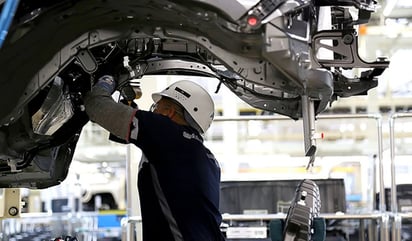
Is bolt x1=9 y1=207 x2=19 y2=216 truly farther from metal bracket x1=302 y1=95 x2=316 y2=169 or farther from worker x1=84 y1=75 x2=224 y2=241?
metal bracket x1=302 y1=95 x2=316 y2=169

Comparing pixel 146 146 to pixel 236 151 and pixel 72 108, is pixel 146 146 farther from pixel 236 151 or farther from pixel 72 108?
pixel 236 151

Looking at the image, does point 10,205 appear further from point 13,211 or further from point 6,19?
point 6,19

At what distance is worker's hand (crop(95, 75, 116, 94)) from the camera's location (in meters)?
2.94

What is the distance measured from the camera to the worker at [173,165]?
286cm

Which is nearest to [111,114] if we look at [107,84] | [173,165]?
[107,84]

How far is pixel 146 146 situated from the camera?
9.58ft

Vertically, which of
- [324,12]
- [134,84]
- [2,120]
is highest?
[324,12]

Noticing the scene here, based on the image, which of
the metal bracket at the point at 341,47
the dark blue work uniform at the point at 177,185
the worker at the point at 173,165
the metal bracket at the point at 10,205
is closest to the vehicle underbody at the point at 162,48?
the metal bracket at the point at 341,47

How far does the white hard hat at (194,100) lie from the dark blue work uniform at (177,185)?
9 cm

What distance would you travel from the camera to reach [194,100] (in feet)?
10.4

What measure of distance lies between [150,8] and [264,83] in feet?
1.74

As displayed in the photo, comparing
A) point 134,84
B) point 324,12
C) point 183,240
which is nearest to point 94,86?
point 134,84

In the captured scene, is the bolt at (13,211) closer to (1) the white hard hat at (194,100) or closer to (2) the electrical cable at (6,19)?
(1) the white hard hat at (194,100)

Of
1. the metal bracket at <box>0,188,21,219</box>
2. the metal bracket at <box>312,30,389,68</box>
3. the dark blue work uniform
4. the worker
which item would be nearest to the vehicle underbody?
the metal bracket at <box>312,30,389,68</box>
